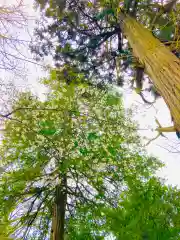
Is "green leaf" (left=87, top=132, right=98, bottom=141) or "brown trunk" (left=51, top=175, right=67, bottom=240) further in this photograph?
"green leaf" (left=87, top=132, right=98, bottom=141)

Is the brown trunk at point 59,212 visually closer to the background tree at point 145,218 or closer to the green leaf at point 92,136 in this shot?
the green leaf at point 92,136

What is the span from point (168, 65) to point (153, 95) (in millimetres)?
3148

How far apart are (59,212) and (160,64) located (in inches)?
189

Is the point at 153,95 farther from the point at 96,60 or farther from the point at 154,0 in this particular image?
the point at 154,0

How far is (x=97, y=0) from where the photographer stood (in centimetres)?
453

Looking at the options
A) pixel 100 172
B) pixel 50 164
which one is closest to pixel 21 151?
pixel 50 164

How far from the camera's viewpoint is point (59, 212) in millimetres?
5328

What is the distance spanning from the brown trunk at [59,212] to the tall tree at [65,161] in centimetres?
3

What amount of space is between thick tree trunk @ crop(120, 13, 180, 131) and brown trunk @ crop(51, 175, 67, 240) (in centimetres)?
441

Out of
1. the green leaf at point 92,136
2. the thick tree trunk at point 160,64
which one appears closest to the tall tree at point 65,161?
the green leaf at point 92,136

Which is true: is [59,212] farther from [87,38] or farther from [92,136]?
[87,38]

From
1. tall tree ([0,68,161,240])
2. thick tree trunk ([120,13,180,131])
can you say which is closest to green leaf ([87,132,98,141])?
tall tree ([0,68,161,240])

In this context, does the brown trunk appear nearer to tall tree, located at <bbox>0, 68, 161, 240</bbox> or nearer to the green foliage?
tall tree, located at <bbox>0, 68, 161, 240</bbox>

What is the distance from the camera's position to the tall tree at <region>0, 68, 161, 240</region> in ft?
18.0
